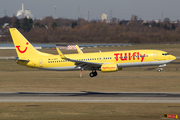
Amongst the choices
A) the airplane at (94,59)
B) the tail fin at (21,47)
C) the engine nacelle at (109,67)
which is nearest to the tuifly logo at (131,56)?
the airplane at (94,59)

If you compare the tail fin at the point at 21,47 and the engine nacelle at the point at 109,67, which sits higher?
the tail fin at the point at 21,47

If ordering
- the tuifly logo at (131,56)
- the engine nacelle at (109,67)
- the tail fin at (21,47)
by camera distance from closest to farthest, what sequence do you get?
the engine nacelle at (109,67) → the tuifly logo at (131,56) → the tail fin at (21,47)

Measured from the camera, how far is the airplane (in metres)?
52.8

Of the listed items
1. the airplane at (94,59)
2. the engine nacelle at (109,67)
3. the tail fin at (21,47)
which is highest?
the tail fin at (21,47)

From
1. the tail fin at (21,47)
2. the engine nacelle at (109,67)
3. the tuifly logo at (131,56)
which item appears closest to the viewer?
the engine nacelle at (109,67)

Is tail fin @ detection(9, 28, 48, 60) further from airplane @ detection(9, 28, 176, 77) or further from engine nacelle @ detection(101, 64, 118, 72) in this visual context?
engine nacelle @ detection(101, 64, 118, 72)

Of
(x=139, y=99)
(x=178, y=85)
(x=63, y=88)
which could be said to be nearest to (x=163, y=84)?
(x=178, y=85)

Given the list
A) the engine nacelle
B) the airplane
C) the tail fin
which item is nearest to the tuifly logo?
the airplane

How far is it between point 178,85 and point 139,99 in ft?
52.1

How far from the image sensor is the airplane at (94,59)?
173 feet

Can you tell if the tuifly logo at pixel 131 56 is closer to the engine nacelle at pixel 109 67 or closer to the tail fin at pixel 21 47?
the engine nacelle at pixel 109 67

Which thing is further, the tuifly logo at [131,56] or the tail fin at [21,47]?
the tail fin at [21,47]

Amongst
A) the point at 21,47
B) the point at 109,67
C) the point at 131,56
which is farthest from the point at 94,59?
the point at 21,47

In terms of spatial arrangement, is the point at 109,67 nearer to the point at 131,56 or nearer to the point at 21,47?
the point at 131,56
